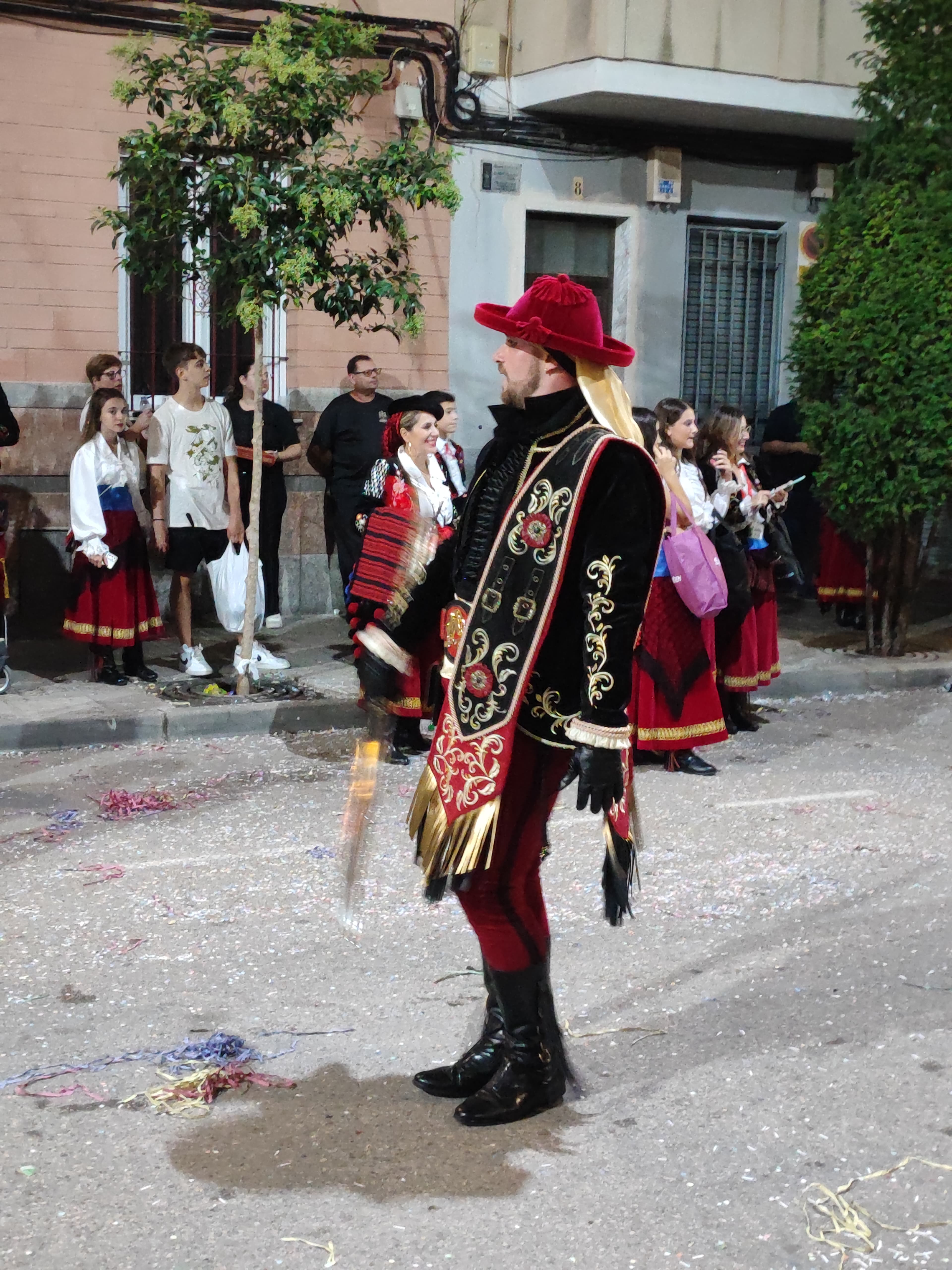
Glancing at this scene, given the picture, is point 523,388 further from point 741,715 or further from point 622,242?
point 622,242

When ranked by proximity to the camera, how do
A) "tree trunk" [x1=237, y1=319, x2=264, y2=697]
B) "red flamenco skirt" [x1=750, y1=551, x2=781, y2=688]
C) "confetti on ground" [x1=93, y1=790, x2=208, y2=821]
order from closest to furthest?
"confetti on ground" [x1=93, y1=790, x2=208, y2=821] → "red flamenco skirt" [x1=750, y1=551, x2=781, y2=688] → "tree trunk" [x1=237, y1=319, x2=264, y2=697]

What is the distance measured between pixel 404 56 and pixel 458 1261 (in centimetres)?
1114

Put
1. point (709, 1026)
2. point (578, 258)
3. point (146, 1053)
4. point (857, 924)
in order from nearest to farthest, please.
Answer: point (146, 1053)
point (709, 1026)
point (857, 924)
point (578, 258)

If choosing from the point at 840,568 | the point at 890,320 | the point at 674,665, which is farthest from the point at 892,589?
the point at 674,665

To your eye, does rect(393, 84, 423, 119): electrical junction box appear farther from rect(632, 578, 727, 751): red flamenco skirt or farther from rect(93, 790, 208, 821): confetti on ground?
rect(93, 790, 208, 821): confetti on ground

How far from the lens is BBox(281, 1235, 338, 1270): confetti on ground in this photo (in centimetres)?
336

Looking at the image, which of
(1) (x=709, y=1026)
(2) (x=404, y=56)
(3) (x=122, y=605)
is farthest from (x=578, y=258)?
(1) (x=709, y=1026)

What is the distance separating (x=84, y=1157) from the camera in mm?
3812

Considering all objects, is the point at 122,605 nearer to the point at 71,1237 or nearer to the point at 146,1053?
the point at 146,1053

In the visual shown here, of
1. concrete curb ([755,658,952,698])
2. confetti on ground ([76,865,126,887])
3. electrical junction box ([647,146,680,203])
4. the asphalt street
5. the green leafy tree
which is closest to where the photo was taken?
the asphalt street

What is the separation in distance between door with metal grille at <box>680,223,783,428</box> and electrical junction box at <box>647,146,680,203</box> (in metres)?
0.62

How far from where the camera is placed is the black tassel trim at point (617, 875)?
4.05 meters

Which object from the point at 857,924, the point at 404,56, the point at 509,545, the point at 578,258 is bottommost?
the point at 857,924

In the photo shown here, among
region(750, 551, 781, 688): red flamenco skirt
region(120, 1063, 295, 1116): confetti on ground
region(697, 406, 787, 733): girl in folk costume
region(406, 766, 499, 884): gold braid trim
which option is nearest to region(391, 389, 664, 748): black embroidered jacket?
region(406, 766, 499, 884): gold braid trim
